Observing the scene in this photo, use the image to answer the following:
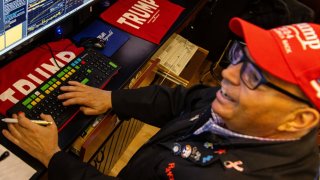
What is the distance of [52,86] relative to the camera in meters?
1.04

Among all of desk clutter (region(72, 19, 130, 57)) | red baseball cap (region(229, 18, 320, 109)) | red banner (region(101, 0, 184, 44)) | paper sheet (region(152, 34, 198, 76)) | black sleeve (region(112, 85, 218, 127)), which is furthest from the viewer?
paper sheet (region(152, 34, 198, 76))

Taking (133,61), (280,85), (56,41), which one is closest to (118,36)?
(133,61)

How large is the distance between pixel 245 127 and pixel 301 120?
5.5 inches

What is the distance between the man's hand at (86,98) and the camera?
102 centimetres

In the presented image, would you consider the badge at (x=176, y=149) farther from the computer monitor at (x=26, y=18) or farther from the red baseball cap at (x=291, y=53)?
the computer monitor at (x=26, y=18)

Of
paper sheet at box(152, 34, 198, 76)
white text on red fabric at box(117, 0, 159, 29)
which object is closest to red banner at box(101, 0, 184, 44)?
white text on red fabric at box(117, 0, 159, 29)

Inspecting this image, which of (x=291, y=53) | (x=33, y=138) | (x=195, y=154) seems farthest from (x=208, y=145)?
(x=33, y=138)

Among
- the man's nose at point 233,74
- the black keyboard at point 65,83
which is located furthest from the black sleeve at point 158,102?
the man's nose at point 233,74

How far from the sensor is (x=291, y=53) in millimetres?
705

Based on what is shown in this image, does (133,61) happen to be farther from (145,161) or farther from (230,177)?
(230,177)

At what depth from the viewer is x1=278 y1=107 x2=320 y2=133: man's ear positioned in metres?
0.69

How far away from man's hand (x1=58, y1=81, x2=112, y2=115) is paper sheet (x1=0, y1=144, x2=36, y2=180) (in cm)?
22

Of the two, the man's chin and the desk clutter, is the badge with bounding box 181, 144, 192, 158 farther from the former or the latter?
the desk clutter

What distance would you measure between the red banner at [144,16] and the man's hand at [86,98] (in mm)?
417
